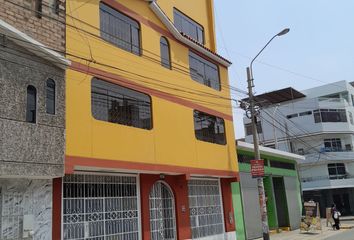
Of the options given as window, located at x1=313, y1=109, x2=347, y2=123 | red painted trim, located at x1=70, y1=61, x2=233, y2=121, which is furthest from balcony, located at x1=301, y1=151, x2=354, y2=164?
red painted trim, located at x1=70, y1=61, x2=233, y2=121

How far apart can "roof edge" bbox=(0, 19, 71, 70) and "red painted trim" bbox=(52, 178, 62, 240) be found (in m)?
3.28

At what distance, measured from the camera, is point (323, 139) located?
48281mm

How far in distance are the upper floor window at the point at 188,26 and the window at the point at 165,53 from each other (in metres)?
2.34

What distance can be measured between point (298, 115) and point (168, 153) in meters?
36.5

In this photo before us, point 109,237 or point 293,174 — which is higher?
point 293,174

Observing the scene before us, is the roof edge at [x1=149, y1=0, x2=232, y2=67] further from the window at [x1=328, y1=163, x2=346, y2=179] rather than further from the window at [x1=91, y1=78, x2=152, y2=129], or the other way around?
the window at [x1=328, y1=163, x2=346, y2=179]

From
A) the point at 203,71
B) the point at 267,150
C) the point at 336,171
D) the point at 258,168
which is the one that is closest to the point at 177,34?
the point at 203,71

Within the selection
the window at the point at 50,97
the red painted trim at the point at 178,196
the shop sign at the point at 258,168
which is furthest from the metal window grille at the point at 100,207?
the shop sign at the point at 258,168

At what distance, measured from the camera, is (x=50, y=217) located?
11.4 meters

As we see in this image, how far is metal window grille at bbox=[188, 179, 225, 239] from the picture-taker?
17.9 m

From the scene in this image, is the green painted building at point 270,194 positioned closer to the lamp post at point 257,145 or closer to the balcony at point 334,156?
the lamp post at point 257,145

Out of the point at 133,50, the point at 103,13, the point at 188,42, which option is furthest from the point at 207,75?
the point at 103,13

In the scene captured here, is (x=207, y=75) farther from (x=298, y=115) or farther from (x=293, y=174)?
(x=298, y=115)

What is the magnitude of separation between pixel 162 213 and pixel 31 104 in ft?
24.0
